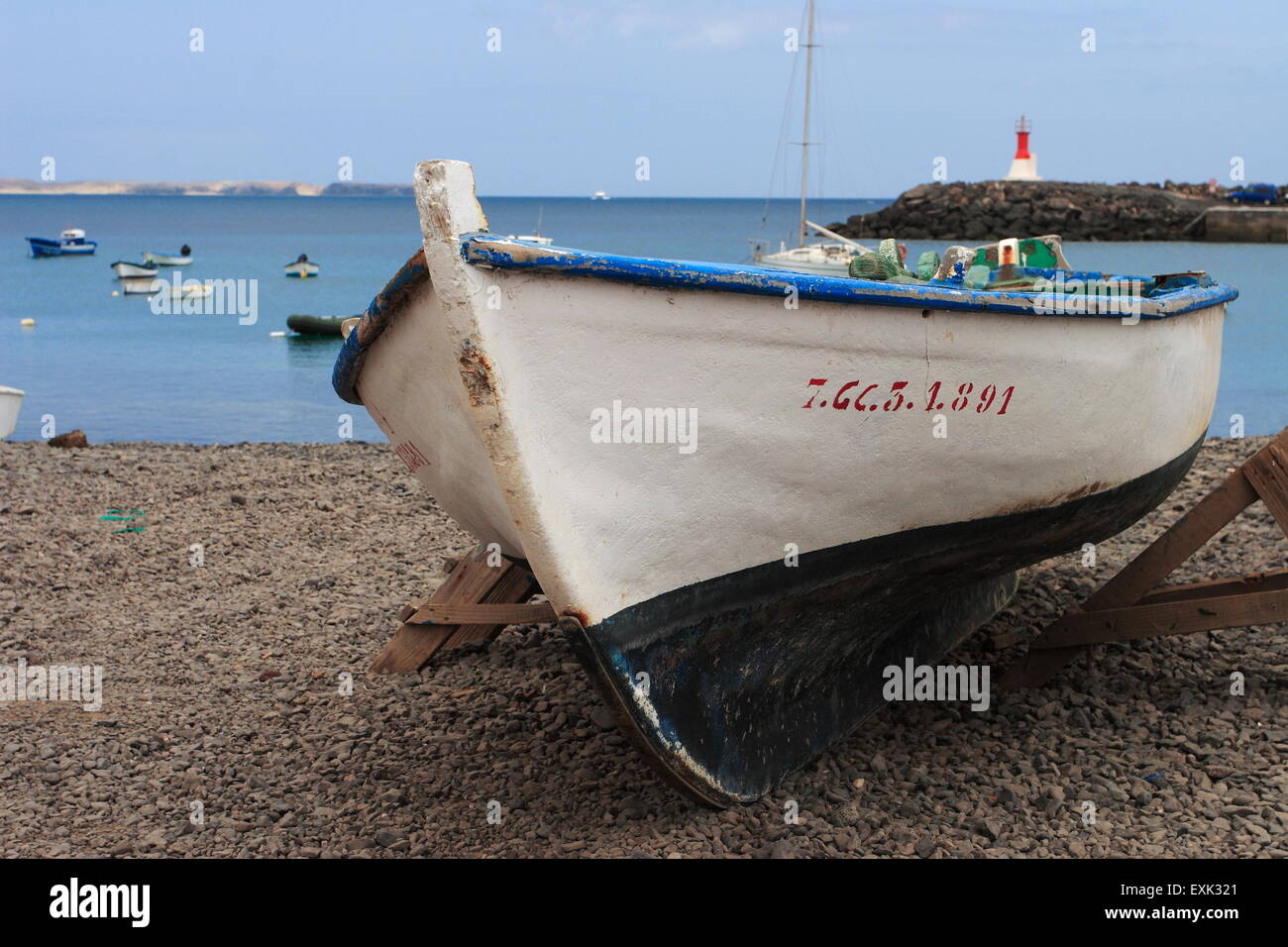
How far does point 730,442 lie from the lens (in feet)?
13.8

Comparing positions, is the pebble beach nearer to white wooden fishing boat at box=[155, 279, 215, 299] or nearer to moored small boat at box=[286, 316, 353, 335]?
moored small boat at box=[286, 316, 353, 335]

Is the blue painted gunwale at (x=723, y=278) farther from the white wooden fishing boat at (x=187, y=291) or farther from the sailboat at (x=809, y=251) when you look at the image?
the white wooden fishing boat at (x=187, y=291)

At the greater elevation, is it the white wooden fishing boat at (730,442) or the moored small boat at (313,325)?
the white wooden fishing boat at (730,442)

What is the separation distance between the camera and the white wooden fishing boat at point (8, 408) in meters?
14.7

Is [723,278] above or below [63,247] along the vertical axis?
below

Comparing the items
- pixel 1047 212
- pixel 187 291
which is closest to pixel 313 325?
pixel 187 291

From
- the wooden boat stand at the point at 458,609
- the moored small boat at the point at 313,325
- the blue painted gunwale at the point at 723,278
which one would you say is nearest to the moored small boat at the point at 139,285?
the moored small boat at the point at 313,325

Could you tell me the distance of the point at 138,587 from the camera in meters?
7.68

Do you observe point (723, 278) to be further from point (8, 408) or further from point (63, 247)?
point (63, 247)

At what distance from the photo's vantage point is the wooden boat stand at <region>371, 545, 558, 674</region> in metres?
5.90

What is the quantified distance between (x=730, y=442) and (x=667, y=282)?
616 millimetres

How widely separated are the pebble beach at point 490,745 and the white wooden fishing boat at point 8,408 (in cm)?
738

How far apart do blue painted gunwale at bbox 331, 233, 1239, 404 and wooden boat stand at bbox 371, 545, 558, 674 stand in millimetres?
1416

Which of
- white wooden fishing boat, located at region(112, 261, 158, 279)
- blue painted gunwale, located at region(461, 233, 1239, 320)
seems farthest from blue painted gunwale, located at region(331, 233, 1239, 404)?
white wooden fishing boat, located at region(112, 261, 158, 279)
